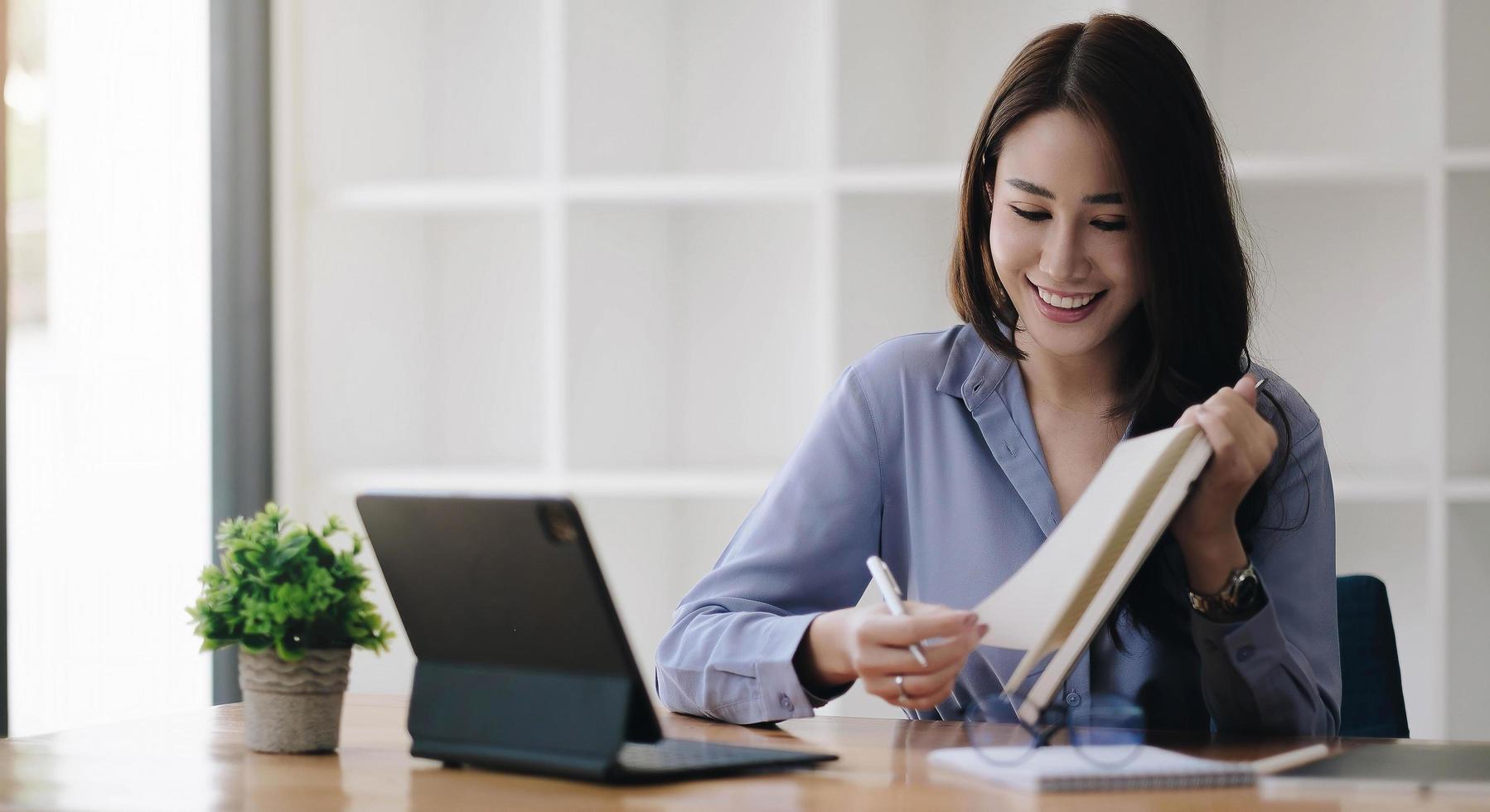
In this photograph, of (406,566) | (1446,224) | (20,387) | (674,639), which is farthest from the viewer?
(1446,224)

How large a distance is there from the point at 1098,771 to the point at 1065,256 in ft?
2.10

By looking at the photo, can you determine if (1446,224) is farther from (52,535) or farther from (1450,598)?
(52,535)

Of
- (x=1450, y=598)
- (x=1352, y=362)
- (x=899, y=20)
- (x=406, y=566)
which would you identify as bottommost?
(x=1450, y=598)

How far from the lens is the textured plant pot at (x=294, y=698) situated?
116cm

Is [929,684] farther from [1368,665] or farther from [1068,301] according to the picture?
[1368,665]

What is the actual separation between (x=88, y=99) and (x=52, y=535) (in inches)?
29.0

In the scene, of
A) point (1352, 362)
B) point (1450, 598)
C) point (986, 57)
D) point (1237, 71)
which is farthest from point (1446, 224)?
point (986, 57)

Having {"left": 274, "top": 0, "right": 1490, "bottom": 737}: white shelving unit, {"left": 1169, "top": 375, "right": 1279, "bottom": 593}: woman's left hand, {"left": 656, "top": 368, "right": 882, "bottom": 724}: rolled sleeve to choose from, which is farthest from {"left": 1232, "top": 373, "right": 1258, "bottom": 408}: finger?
{"left": 274, "top": 0, "right": 1490, "bottom": 737}: white shelving unit

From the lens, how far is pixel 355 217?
9.01ft

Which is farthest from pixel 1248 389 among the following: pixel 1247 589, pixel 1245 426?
pixel 1247 589

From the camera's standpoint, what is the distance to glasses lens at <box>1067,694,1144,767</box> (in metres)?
1.11

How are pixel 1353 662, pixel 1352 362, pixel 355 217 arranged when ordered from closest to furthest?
pixel 1353 662 → pixel 1352 362 → pixel 355 217

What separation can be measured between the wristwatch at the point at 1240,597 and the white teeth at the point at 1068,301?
351mm

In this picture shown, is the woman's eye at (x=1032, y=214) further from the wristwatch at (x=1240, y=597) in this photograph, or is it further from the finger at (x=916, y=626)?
the finger at (x=916, y=626)
